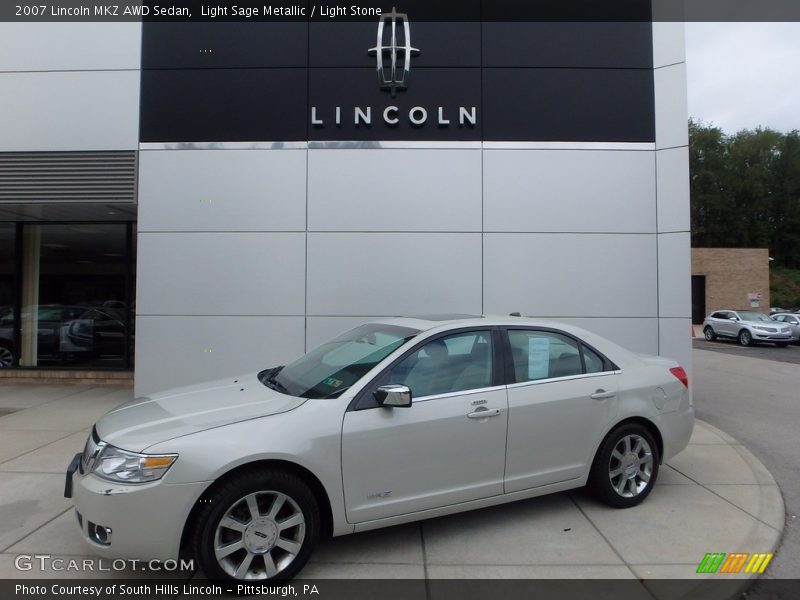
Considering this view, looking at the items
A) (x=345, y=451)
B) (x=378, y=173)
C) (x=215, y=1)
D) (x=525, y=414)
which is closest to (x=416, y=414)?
(x=345, y=451)

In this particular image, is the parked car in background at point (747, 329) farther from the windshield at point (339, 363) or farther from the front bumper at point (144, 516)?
the front bumper at point (144, 516)

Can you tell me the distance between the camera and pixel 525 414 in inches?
154

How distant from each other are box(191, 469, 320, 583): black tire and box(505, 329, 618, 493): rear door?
1452mm

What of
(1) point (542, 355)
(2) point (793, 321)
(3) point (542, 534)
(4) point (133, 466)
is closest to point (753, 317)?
(2) point (793, 321)

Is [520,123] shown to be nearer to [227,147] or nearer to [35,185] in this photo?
[227,147]

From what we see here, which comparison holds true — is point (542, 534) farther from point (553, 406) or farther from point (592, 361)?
point (592, 361)

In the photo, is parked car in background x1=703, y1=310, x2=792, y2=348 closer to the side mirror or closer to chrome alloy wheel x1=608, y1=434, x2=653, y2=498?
chrome alloy wheel x1=608, y1=434, x2=653, y2=498

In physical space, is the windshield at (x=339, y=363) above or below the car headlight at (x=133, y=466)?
above

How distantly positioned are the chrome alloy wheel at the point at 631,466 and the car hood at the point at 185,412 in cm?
255

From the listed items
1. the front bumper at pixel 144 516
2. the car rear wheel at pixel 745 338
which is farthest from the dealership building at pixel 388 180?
the car rear wheel at pixel 745 338

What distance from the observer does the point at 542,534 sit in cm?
394

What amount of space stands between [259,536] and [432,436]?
3.94ft

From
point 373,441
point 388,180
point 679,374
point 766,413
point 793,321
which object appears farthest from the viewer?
point 793,321

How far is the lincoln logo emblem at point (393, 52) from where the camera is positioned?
7.80m
